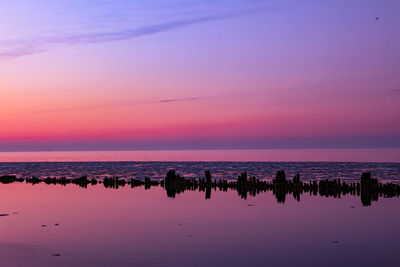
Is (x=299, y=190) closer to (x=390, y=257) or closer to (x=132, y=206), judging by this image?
(x=132, y=206)

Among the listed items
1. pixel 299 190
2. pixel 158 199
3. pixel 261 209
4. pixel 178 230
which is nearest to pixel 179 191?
pixel 158 199

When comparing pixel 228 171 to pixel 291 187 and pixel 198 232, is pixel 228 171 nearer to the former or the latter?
pixel 291 187

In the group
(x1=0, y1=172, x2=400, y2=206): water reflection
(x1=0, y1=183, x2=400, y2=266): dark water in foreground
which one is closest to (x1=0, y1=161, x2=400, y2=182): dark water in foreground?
(x1=0, y1=172, x2=400, y2=206): water reflection

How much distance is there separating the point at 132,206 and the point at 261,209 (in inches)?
406

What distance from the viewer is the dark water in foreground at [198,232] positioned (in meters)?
20.8

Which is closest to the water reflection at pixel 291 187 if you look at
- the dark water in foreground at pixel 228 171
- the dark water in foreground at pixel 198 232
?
the dark water in foreground at pixel 198 232

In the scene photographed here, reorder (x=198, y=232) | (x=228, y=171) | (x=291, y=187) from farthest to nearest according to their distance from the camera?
(x=228, y=171)
(x=291, y=187)
(x=198, y=232)

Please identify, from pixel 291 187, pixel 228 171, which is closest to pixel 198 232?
pixel 291 187

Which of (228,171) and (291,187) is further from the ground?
(228,171)

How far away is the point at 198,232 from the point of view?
1064 inches

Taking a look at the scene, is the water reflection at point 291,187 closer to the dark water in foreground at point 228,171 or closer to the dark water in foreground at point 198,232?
the dark water in foreground at point 198,232

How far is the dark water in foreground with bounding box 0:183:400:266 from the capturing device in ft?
68.1

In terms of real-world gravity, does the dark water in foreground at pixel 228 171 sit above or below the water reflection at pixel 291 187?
above

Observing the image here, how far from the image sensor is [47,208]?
3788 centimetres
